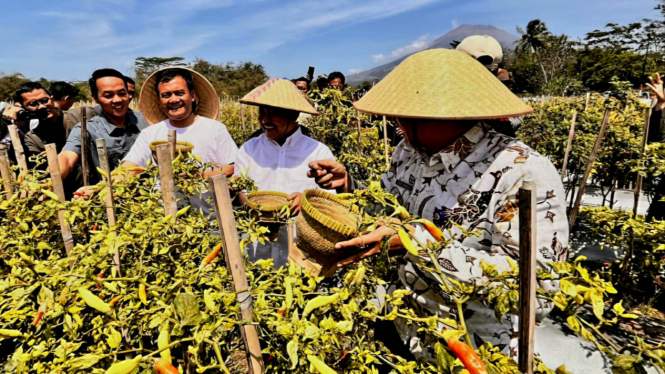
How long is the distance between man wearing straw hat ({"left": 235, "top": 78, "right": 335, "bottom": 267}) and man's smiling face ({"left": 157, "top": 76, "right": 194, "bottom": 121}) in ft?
1.36

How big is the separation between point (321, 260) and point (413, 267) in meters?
0.32

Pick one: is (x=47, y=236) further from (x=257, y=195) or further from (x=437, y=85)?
(x=437, y=85)

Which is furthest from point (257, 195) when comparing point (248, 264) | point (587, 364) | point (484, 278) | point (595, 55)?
point (595, 55)

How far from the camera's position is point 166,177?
4.20ft

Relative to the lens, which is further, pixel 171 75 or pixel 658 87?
pixel 658 87

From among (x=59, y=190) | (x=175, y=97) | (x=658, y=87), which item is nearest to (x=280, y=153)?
(x=175, y=97)

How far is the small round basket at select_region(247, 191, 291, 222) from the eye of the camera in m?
1.75

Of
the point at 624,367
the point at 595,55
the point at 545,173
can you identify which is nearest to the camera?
the point at 624,367

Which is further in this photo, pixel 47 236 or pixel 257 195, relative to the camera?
pixel 257 195

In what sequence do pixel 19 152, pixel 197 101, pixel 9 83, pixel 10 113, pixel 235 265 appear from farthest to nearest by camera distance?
pixel 9 83
pixel 10 113
pixel 197 101
pixel 19 152
pixel 235 265

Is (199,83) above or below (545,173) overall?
above

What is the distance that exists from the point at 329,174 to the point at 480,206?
76 cm

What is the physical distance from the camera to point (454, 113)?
1.15 metres

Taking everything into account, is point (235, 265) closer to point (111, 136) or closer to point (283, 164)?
point (283, 164)
